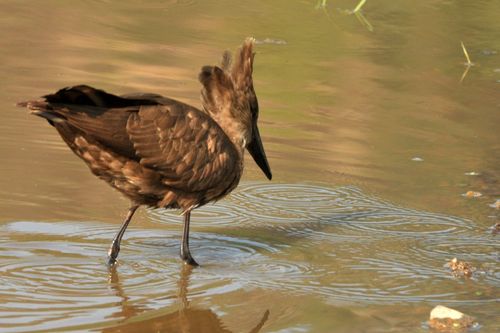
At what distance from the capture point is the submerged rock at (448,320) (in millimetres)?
6164

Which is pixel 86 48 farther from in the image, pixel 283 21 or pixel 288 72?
pixel 283 21

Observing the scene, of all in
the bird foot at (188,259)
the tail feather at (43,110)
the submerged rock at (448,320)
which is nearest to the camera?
the submerged rock at (448,320)

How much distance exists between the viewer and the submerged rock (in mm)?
6164

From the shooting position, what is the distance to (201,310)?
636cm

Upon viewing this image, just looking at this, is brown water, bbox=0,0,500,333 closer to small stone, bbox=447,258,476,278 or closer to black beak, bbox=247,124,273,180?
small stone, bbox=447,258,476,278

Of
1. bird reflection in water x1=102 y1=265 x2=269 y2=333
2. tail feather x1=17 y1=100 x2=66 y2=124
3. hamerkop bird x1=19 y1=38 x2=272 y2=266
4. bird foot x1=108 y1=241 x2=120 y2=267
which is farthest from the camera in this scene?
bird foot x1=108 y1=241 x2=120 y2=267

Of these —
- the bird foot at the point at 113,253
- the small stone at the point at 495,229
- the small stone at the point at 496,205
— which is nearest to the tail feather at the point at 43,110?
the bird foot at the point at 113,253

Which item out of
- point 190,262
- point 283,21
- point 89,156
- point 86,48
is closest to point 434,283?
point 190,262

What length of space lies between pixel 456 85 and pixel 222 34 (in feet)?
8.69

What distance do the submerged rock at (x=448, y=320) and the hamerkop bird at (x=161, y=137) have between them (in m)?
1.55

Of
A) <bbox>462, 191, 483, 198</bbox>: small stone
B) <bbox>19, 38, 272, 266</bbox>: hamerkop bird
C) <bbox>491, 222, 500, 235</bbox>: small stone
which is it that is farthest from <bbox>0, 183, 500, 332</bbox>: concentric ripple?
<bbox>462, 191, 483, 198</bbox>: small stone

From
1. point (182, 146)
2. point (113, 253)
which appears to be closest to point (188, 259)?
point (113, 253)

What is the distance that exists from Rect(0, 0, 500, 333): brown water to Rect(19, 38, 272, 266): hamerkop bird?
43 centimetres

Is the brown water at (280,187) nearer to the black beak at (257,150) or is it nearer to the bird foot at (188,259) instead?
the bird foot at (188,259)
